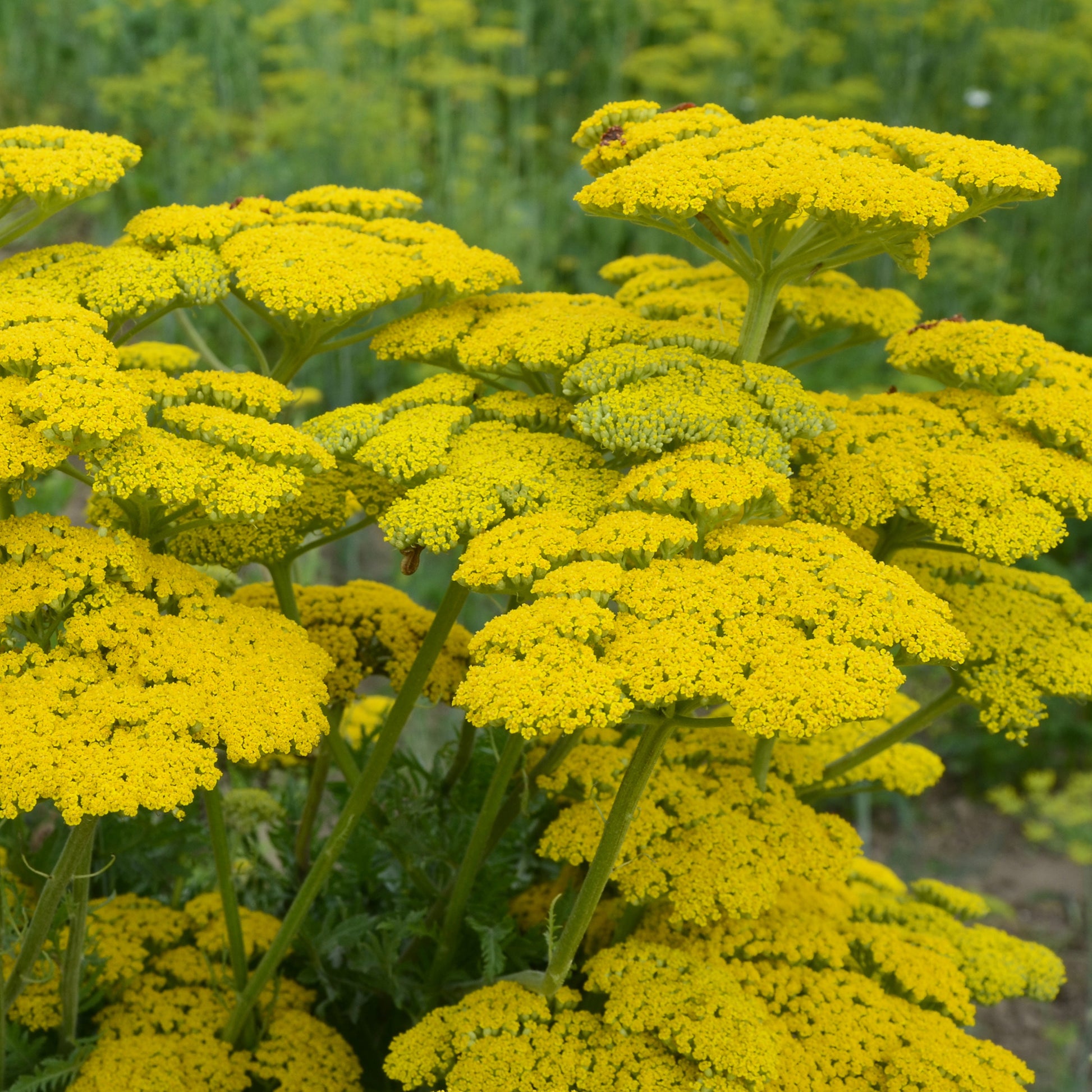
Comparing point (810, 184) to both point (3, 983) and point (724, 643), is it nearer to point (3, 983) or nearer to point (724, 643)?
point (724, 643)

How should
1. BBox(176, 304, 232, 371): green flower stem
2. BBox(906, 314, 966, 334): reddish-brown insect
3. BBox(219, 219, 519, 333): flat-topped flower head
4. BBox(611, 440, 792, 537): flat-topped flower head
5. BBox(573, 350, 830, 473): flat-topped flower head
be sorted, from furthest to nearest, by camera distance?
BBox(176, 304, 232, 371): green flower stem
BBox(906, 314, 966, 334): reddish-brown insect
BBox(219, 219, 519, 333): flat-topped flower head
BBox(573, 350, 830, 473): flat-topped flower head
BBox(611, 440, 792, 537): flat-topped flower head

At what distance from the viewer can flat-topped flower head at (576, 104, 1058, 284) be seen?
1891 millimetres

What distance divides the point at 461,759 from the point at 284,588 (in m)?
0.63

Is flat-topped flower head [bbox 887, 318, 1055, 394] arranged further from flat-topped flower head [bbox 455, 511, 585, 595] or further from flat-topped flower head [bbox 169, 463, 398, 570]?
flat-topped flower head [bbox 169, 463, 398, 570]

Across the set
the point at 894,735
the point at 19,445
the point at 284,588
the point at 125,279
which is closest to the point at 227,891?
the point at 284,588

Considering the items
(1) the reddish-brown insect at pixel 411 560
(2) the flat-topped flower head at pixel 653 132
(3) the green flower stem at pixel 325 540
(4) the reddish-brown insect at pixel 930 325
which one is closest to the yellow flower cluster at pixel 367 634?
(3) the green flower stem at pixel 325 540

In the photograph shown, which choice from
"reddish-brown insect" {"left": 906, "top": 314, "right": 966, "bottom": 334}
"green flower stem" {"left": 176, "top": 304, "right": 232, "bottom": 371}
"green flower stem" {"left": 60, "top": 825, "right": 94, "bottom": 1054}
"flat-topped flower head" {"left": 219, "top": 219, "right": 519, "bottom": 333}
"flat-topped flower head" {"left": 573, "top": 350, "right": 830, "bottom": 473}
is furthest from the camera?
"green flower stem" {"left": 176, "top": 304, "right": 232, "bottom": 371}

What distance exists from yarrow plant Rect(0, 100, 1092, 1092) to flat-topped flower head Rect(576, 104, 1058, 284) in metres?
0.01

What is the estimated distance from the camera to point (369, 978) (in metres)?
2.38

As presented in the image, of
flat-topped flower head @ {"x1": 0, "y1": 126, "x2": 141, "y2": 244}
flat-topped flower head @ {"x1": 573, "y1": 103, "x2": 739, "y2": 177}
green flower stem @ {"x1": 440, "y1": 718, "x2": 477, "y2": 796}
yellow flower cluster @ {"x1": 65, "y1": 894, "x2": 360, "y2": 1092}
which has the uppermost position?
flat-topped flower head @ {"x1": 573, "y1": 103, "x2": 739, "y2": 177}

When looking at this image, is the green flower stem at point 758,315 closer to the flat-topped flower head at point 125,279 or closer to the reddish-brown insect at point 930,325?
the reddish-brown insect at point 930,325

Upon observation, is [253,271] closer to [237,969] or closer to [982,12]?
[237,969]

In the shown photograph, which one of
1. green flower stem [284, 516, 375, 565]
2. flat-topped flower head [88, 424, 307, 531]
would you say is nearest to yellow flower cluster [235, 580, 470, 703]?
green flower stem [284, 516, 375, 565]

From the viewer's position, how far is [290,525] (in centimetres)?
218
